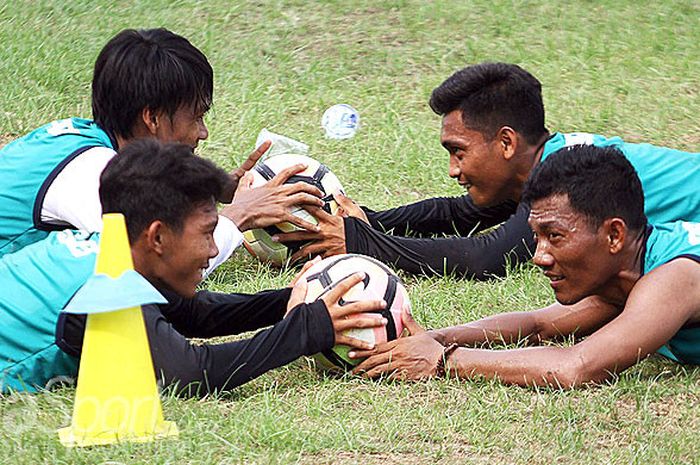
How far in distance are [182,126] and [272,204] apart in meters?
0.72

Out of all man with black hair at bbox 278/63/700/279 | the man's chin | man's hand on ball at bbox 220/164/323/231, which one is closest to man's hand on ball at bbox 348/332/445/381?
the man's chin

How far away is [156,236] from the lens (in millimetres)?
4770

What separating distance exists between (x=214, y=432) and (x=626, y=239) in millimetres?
2036

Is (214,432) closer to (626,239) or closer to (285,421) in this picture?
(285,421)

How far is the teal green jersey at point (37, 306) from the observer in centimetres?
477

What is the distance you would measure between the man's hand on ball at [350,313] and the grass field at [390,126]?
0.69ft

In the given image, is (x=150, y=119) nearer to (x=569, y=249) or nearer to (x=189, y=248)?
(x=189, y=248)

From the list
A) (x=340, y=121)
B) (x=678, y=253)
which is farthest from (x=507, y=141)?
(x=340, y=121)

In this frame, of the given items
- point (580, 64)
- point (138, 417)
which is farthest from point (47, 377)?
→ point (580, 64)

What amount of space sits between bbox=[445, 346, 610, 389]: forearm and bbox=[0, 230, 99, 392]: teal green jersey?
166cm

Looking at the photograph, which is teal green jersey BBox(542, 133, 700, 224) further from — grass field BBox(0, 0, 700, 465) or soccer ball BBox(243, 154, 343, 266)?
soccer ball BBox(243, 154, 343, 266)

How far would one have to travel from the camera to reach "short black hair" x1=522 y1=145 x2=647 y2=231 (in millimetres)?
5145

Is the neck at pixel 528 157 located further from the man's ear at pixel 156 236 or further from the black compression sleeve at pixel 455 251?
the man's ear at pixel 156 236

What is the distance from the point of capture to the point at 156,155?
4.84 m
